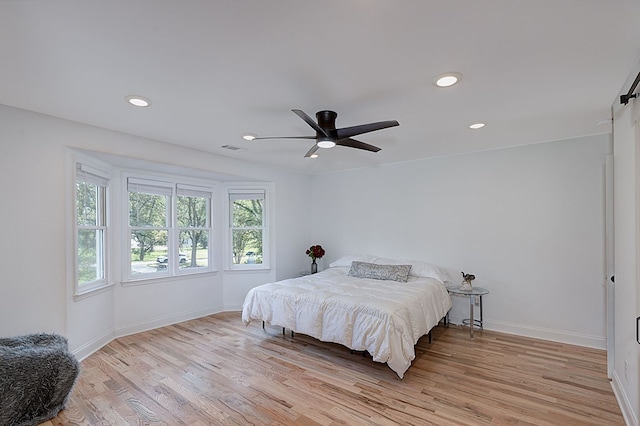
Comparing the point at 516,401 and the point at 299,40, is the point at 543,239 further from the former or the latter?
the point at 299,40

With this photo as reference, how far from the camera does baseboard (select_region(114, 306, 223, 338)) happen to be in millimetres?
4105

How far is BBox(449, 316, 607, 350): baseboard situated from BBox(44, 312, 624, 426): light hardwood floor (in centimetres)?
15

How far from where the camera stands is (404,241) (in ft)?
16.5

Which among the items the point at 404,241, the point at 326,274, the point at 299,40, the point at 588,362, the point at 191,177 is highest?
the point at 299,40

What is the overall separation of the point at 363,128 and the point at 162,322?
4.05 meters

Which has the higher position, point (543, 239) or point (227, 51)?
point (227, 51)

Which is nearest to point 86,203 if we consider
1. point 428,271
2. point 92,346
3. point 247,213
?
point 92,346

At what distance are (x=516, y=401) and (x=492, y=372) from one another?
20.0 inches

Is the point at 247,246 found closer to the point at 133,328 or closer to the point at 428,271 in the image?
the point at 133,328

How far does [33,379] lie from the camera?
2.26 meters

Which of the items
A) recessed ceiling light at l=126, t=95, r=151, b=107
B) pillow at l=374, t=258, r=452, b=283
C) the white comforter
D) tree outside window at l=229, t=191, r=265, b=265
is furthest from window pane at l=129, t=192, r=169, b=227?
pillow at l=374, t=258, r=452, b=283

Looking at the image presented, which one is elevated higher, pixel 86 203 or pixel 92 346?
pixel 86 203

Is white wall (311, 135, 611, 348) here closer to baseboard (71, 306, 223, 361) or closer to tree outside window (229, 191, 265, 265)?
tree outside window (229, 191, 265, 265)

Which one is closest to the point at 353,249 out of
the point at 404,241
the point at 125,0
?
the point at 404,241
